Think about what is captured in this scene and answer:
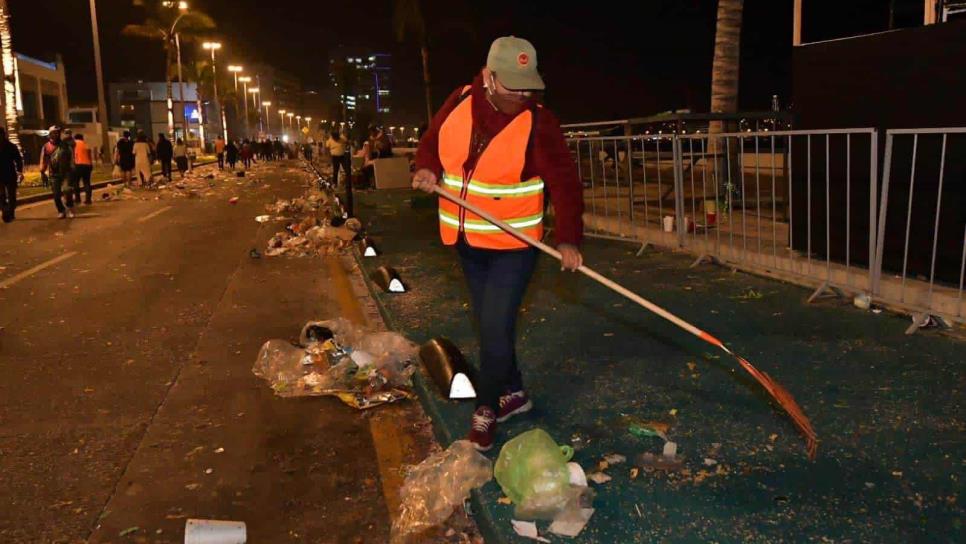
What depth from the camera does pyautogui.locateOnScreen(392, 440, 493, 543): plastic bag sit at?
3480 millimetres

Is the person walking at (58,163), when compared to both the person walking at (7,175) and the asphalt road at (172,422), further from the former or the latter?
A: the asphalt road at (172,422)

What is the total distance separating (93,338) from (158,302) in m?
1.41

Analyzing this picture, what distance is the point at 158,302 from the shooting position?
8234mm

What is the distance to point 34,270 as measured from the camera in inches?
405

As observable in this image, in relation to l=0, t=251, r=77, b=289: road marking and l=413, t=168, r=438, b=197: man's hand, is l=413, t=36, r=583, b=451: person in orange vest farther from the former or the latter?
l=0, t=251, r=77, b=289: road marking

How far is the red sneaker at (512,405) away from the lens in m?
4.35

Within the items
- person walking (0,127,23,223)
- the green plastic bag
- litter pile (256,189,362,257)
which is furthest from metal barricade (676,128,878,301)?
person walking (0,127,23,223)

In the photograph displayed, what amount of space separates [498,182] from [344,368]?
2.21 m

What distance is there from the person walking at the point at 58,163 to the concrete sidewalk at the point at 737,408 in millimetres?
12140

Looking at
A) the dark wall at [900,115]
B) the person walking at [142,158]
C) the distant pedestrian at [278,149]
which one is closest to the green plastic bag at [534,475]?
the dark wall at [900,115]

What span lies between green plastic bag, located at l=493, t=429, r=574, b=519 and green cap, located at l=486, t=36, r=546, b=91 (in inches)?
57.0

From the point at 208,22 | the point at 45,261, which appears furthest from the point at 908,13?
the point at 208,22

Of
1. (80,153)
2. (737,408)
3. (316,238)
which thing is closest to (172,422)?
(737,408)

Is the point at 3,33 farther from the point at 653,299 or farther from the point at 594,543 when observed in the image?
the point at 594,543
